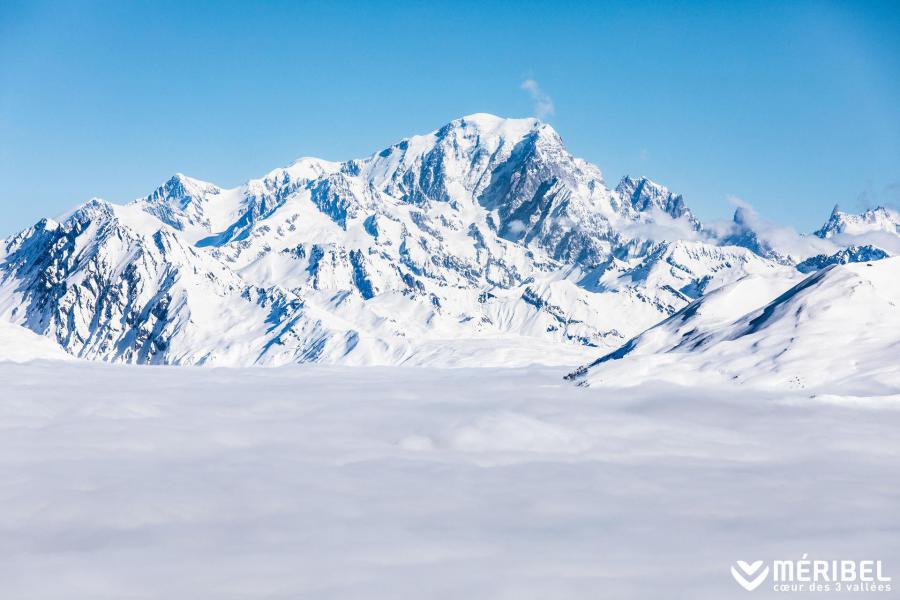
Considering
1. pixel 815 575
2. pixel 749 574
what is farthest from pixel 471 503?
pixel 815 575

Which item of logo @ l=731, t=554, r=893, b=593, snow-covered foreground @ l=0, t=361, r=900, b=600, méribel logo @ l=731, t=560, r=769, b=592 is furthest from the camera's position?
snow-covered foreground @ l=0, t=361, r=900, b=600

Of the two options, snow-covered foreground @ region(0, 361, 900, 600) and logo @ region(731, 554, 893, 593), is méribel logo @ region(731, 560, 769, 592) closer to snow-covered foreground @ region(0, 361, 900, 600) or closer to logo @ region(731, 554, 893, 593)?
logo @ region(731, 554, 893, 593)

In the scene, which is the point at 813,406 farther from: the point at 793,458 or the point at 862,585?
the point at 862,585

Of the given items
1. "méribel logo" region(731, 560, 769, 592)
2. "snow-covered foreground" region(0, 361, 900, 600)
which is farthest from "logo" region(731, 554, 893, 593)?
"snow-covered foreground" region(0, 361, 900, 600)

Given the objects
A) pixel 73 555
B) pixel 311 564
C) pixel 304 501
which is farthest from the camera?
pixel 304 501

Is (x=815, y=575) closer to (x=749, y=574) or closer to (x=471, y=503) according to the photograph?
(x=749, y=574)

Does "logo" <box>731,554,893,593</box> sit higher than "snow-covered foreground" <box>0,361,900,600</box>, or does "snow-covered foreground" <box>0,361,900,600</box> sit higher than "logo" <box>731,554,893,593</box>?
"snow-covered foreground" <box>0,361,900,600</box>

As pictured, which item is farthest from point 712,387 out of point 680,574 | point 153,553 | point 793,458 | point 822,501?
point 153,553
